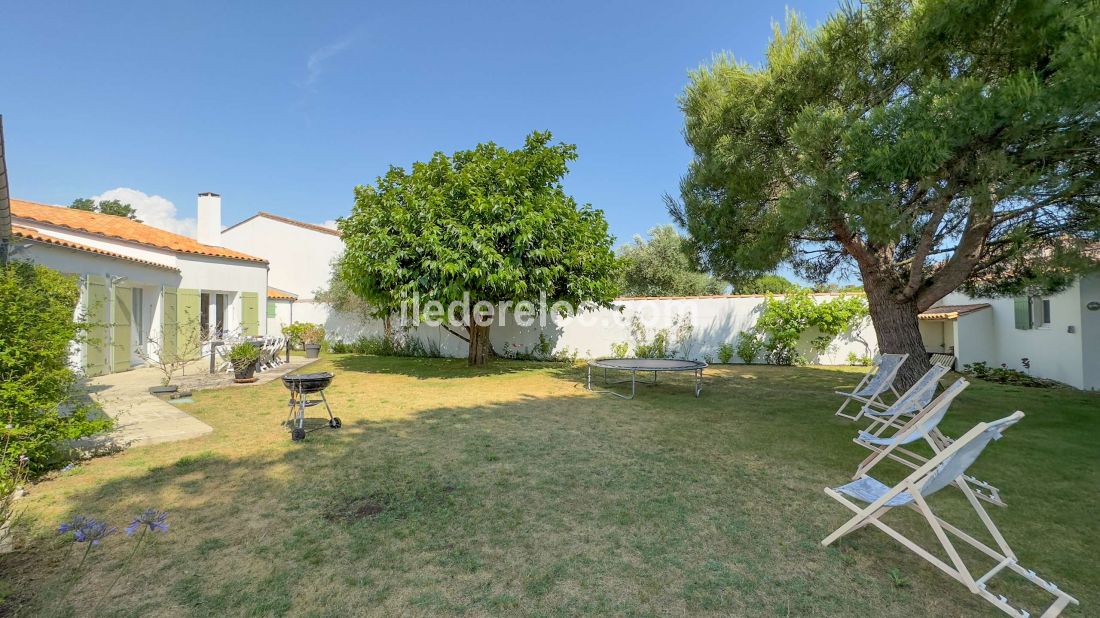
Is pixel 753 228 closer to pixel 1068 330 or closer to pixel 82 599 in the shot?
pixel 1068 330

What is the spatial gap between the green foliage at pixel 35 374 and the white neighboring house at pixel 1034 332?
541 inches

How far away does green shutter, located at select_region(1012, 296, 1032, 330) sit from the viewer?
11602mm

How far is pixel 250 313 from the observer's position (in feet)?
52.3

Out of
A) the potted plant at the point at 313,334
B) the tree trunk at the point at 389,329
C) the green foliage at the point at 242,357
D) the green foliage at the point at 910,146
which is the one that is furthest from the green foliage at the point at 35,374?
the potted plant at the point at 313,334

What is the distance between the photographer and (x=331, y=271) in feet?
70.3

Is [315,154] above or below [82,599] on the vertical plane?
above

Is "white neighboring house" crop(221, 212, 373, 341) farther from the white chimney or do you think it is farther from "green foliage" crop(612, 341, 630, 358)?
"green foliage" crop(612, 341, 630, 358)

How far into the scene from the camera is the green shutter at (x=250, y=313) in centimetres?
1572

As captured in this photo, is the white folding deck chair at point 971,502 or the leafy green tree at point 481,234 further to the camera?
the leafy green tree at point 481,234

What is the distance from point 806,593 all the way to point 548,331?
14.0m

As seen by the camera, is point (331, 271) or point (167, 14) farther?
point (331, 271)

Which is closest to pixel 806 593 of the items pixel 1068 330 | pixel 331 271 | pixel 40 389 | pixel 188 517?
pixel 188 517

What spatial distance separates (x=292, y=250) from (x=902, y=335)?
24.4 metres

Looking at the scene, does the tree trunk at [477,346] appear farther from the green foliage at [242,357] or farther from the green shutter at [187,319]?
the green shutter at [187,319]
